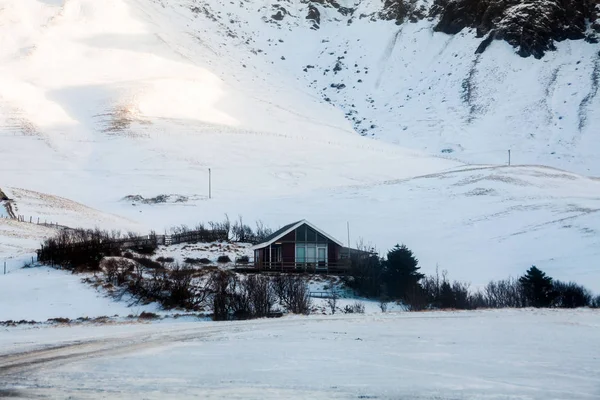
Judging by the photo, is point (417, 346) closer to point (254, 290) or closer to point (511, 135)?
point (254, 290)

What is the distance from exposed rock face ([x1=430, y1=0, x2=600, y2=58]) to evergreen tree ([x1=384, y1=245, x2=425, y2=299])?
423 feet

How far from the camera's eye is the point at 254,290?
98.8 ft

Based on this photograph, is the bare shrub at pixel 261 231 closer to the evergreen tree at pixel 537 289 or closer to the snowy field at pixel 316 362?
the evergreen tree at pixel 537 289

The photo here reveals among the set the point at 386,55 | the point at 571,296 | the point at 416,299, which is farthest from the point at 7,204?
the point at 386,55

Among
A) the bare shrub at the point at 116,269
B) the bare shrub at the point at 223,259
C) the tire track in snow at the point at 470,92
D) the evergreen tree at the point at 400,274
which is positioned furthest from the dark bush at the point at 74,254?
the tire track in snow at the point at 470,92

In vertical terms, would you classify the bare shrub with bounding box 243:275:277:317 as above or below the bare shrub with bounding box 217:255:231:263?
below

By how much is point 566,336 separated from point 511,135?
118154 millimetres

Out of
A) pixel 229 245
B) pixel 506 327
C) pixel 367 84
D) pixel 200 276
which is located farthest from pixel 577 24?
pixel 506 327

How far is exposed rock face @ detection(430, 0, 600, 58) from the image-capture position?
160750 millimetres

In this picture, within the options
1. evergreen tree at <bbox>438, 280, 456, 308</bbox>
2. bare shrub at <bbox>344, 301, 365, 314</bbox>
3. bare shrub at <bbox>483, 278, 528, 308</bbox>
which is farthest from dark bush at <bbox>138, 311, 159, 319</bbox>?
bare shrub at <bbox>483, 278, 528, 308</bbox>

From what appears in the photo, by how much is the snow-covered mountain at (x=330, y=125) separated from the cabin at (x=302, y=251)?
8079mm

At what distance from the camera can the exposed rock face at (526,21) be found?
16075 centimetres

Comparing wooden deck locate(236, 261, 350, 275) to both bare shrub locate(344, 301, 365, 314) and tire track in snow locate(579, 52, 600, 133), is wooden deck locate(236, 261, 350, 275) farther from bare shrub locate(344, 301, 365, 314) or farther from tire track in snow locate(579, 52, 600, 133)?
tire track in snow locate(579, 52, 600, 133)

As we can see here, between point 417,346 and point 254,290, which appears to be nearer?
point 417,346
